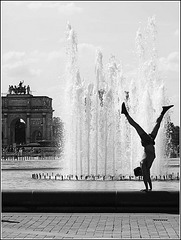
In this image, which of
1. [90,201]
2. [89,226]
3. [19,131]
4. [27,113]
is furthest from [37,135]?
[89,226]

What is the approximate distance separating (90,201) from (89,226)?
190 cm

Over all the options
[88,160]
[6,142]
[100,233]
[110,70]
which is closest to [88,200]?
[100,233]

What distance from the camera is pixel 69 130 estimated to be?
25.7m

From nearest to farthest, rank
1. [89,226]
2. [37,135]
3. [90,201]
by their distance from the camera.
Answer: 1. [89,226]
2. [90,201]
3. [37,135]

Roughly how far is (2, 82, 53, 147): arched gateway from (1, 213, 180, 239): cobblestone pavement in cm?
9442

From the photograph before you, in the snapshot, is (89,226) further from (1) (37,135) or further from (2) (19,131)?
(2) (19,131)

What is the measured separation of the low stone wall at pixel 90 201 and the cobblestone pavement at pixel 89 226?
38 cm

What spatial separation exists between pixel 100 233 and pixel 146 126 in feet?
53.6

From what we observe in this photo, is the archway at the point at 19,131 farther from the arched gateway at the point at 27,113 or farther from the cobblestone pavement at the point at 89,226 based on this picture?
the cobblestone pavement at the point at 89,226

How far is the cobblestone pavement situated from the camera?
8.45 meters

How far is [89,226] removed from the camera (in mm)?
9328

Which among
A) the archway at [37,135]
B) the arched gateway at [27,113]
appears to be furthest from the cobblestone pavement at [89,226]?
the archway at [37,135]

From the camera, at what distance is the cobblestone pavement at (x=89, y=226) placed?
27.7 ft

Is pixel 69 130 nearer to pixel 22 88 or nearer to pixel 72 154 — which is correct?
pixel 72 154
